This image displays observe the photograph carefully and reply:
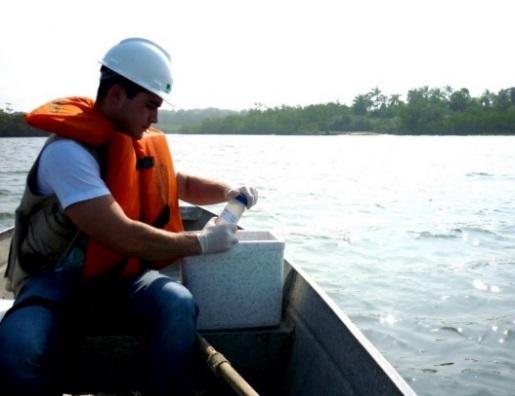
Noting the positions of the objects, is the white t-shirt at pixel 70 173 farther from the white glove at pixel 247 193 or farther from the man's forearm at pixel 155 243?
the white glove at pixel 247 193

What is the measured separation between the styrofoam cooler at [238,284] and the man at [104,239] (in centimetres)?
17

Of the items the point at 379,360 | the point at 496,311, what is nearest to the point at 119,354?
Answer: the point at 379,360

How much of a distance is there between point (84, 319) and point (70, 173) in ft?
2.42

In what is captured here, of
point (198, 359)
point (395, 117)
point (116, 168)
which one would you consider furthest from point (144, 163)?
point (395, 117)

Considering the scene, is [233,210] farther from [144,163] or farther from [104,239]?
[104,239]

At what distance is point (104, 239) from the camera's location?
2.63 m

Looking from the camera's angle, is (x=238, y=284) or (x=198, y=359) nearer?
(x=198, y=359)

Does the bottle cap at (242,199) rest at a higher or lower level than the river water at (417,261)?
higher

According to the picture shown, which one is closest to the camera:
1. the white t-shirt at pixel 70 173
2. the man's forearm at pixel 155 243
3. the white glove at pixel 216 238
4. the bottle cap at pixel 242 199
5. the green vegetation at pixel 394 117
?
the white t-shirt at pixel 70 173

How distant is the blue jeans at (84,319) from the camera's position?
2.35 meters

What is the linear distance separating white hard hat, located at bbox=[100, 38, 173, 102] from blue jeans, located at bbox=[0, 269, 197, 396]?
0.92m

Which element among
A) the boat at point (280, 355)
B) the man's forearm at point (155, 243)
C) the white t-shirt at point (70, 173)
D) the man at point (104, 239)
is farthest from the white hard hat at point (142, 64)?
the boat at point (280, 355)

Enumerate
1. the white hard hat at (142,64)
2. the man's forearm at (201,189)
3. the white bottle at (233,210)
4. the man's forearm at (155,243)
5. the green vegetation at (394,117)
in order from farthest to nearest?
the green vegetation at (394,117) → the man's forearm at (201,189) → the white bottle at (233,210) → the white hard hat at (142,64) → the man's forearm at (155,243)

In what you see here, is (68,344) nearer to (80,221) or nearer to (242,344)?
(80,221)
